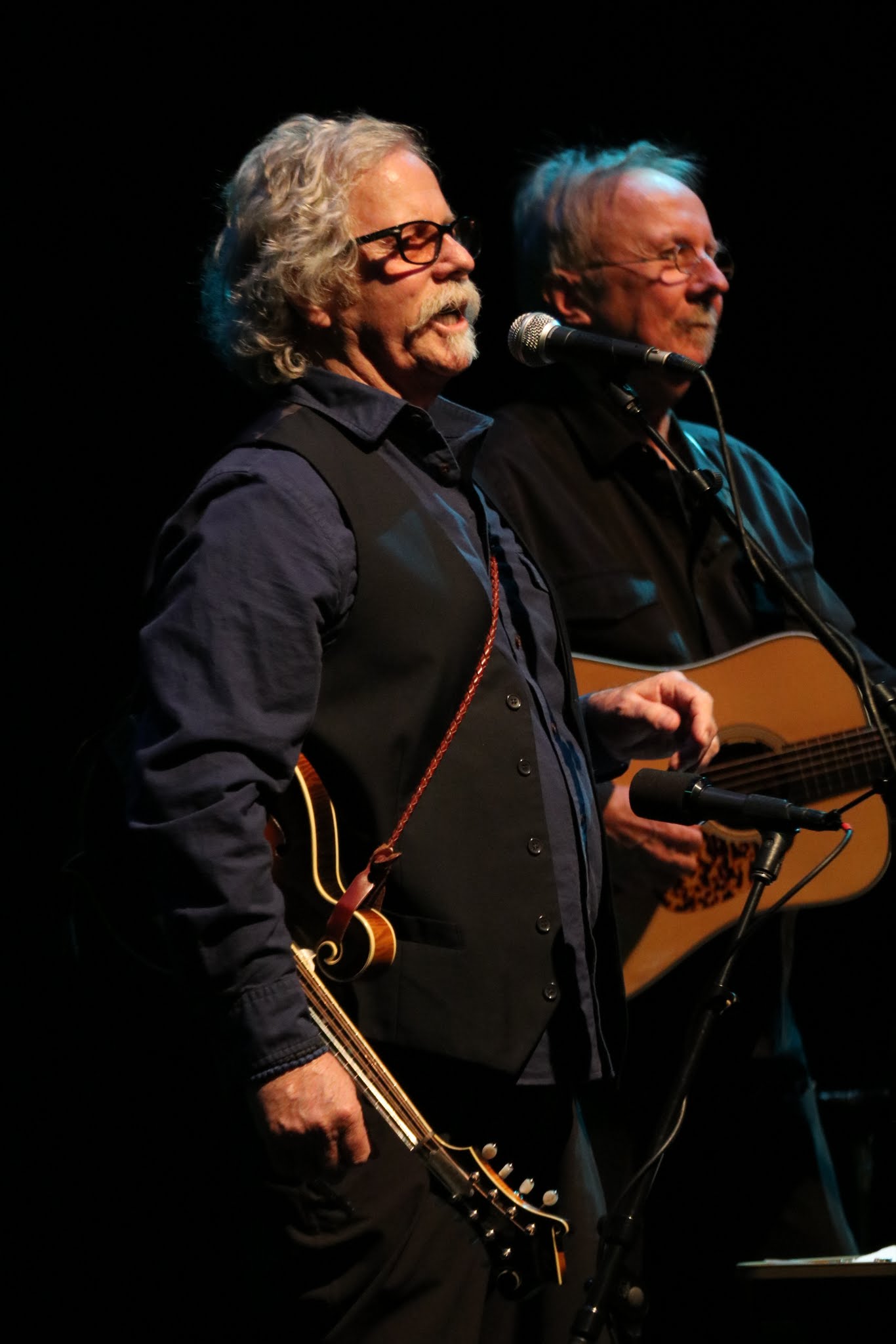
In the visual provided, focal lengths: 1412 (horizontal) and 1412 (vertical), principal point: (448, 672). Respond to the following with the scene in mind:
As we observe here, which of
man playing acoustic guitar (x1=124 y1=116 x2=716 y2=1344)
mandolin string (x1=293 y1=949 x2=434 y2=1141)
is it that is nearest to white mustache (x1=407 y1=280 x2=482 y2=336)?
man playing acoustic guitar (x1=124 y1=116 x2=716 y2=1344)

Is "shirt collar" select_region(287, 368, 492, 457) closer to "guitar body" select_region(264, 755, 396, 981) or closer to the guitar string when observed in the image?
"guitar body" select_region(264, 755, 396, 981)

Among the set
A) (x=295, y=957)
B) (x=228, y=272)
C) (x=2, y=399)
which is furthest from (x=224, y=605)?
(x=2, y=399)

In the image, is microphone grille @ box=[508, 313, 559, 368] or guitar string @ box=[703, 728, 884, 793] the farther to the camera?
guitar string @ box=[703, 728, 884, 793]

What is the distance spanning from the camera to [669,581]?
10.6 feet

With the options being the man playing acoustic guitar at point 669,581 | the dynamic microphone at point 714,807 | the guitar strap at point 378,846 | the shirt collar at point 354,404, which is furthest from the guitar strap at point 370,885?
the man playing acoustic guitar at point 669,581

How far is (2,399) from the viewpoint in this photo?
315 cm

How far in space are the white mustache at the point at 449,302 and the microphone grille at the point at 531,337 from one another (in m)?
0.09

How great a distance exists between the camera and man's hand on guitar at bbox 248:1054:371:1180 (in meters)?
1.69

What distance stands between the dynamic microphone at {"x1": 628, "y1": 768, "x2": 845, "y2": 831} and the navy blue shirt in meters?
0.24

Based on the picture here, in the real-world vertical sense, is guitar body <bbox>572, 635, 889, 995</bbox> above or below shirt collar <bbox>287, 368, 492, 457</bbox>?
below

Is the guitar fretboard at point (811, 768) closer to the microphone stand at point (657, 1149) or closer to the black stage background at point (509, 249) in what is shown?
the black stage background at point (509, 249)

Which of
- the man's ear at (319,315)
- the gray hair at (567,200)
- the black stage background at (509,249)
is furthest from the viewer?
the gray hair at (567,200)

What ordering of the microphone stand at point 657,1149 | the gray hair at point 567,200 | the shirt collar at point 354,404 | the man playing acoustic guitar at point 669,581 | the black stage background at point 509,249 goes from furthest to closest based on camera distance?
Answer: 1. the gray hair at point 567,200
2. the black stage background at point 509,249
3. the man playing acoustic guitar at point 669,581
4. the shirt collar at point 354,404
5. the microphone stand at point 657,1149

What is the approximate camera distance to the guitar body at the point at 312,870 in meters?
1.92
